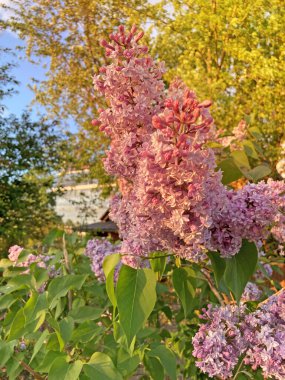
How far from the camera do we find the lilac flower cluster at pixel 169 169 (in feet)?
4.26

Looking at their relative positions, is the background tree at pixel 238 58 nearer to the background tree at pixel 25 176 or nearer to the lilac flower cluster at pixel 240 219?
the background tree at pixel 25 176

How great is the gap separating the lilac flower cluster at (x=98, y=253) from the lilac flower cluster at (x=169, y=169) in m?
1.28

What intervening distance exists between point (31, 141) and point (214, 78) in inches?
190

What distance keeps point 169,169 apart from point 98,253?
1774 mm

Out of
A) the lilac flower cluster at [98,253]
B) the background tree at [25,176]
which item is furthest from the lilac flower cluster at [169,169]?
the background tree at [25,176]

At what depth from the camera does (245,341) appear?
1829mm

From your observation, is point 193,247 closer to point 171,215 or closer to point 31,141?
point 171,215

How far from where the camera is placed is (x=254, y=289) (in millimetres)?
2748

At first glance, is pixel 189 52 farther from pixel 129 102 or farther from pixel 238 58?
pixel 129 102

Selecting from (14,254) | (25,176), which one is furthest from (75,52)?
(14,254)

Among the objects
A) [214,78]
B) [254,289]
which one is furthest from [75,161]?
[254,289]

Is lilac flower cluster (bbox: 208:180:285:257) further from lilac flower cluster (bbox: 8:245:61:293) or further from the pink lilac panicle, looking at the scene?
lilac flower cluster (bbox: 8:245:61:293)

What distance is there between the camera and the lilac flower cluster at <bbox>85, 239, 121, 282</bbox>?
2902 mm

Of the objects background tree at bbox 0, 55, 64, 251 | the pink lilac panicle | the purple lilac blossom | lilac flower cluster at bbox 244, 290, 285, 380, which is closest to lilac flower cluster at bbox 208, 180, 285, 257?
the pink lilac panicle
